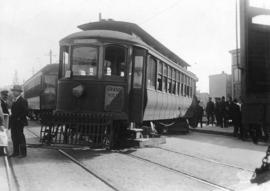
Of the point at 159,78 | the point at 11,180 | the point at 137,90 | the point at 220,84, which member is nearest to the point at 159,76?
the point at 159,78

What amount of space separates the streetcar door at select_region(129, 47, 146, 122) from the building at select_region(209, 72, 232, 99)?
37.0 m

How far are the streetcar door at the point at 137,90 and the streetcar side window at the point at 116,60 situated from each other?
297 millimetres

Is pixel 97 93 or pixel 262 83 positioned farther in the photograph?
pixel 97 93

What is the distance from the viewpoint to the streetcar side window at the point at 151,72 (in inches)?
386

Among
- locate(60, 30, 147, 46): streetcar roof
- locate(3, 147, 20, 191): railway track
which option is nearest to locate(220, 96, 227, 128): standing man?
locate(60, 30, 147, 46): streetcar roof

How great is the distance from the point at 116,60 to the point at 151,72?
1.43 meters

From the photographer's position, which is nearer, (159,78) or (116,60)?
(116,60)

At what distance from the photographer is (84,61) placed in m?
8.80

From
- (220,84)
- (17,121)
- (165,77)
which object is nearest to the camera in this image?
(17,121)

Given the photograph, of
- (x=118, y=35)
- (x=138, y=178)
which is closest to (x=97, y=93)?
(x=118, y=35)

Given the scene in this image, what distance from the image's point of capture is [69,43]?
8969 millimetres

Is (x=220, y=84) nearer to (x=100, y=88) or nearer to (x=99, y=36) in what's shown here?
(x=99, y=36)

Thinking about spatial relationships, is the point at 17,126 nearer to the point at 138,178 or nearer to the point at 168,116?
the point at 138,178

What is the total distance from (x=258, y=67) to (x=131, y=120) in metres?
5.63
